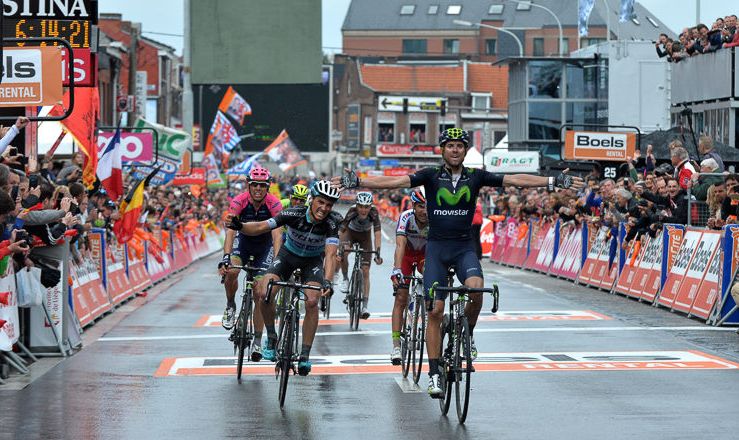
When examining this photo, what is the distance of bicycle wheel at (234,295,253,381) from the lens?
1315 cm

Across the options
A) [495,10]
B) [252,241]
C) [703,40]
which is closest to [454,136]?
[252,241]

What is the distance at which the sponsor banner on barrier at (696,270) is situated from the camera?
19.4m

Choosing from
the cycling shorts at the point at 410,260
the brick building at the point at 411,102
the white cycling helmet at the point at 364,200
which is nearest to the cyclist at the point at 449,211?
the cycling shorts at the point at 410,260

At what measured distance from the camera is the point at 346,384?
12547 millimetres

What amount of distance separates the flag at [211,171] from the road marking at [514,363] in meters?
40.2

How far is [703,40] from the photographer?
101 feet

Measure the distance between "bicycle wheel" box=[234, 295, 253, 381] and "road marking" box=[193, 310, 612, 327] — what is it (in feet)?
16.9

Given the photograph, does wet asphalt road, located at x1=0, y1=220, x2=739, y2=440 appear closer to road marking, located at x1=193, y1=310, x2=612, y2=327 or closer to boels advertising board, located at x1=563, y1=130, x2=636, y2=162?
road marking, located at x1=193, y1=310, x2=612, y2=327

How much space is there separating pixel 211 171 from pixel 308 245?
141 ft

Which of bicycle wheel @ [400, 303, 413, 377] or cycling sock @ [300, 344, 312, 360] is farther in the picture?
bicycle wheel @ [400, 303, 413, 377]

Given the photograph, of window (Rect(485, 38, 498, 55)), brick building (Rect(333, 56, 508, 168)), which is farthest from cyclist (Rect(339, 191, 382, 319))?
window (Rect(485, 38, 498, 55))

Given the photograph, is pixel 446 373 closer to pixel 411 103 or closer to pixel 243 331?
pixel 243 331

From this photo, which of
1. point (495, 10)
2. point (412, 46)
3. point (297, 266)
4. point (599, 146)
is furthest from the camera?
point (412, 46)

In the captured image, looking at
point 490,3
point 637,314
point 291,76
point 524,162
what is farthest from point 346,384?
point 490,3
